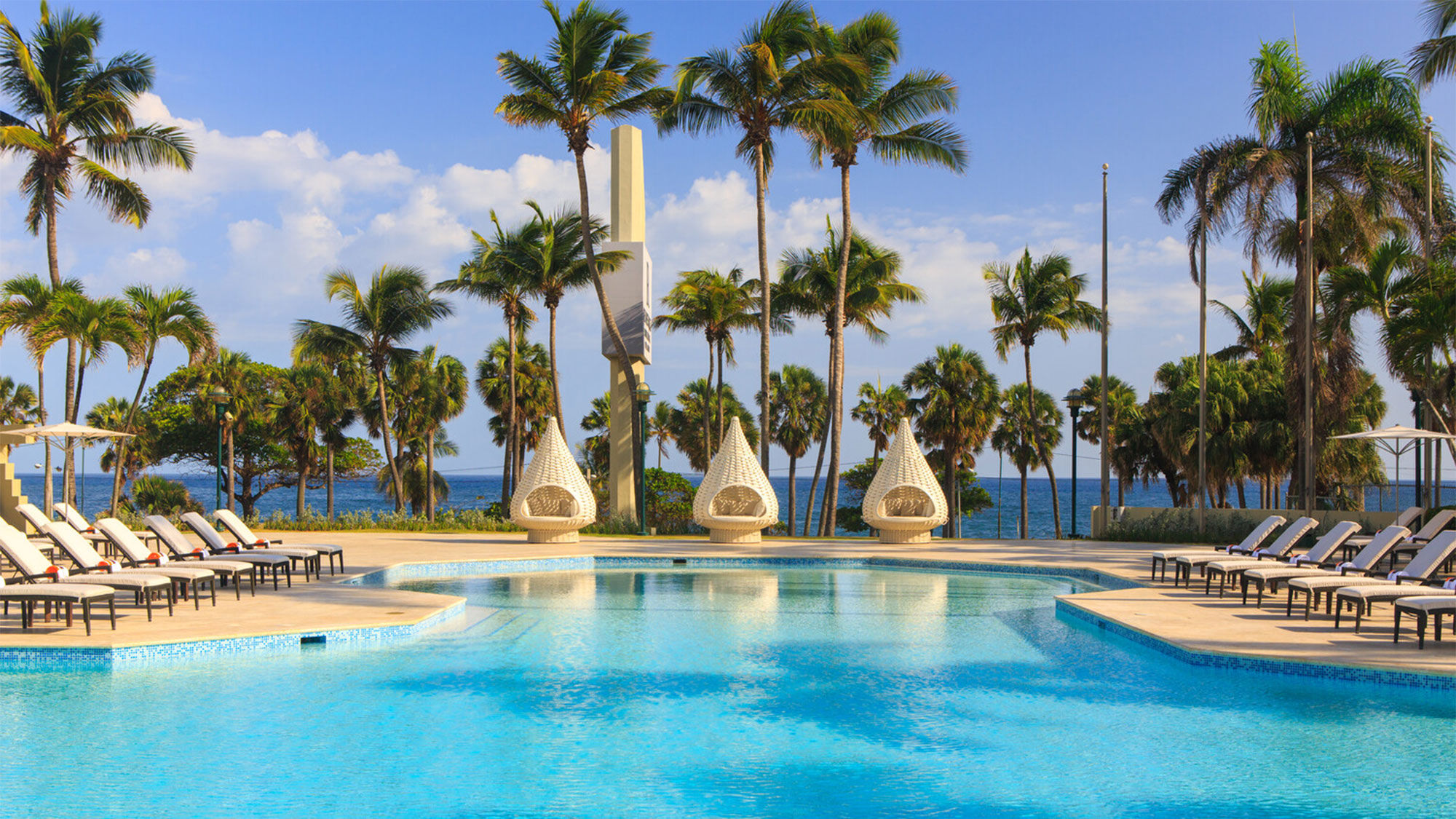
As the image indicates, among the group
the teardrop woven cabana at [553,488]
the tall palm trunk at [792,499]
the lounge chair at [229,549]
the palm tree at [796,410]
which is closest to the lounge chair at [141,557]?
the lounge chair at [229,549]

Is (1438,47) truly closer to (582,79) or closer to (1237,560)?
(1237,560)

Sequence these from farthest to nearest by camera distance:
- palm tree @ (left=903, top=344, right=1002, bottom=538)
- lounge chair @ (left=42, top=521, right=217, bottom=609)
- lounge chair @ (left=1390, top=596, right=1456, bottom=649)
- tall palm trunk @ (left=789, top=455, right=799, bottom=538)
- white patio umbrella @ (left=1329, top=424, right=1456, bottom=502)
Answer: palm tree @ (left=903, top=344, right=1002, bottom=538) < tall palm trunk @ (left=789, top=455, right=799, bottom=538) < white patio umbrella @ (left=1329, top=424, right=1456, bottom=502) < lounge chair @ (left=42, top=521, right=217, bottom=609) < lounge chair @ (left=1390, top=596, right=1456, bottom=649)

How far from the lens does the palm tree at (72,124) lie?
70.0 feet

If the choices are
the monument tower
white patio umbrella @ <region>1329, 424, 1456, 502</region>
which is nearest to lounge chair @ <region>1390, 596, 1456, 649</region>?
white patio umbrella @ <region>1329, 424, 1456, 502</region>

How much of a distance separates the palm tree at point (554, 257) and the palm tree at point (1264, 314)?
2014cm

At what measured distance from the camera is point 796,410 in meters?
46.5

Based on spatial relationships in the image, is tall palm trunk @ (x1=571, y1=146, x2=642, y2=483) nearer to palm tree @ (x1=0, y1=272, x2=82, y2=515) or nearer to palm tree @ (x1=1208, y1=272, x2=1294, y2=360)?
palm tree @ (x1=0, y1=272, x2=82, y2=515)

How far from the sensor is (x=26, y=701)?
7477 mm

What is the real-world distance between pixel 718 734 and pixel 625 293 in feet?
63.4

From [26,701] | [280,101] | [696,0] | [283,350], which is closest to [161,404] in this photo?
[283,350]

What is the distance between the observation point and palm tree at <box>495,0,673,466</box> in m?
22.7

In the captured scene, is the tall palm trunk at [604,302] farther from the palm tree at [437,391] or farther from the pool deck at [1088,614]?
the palm tree at [437,391]

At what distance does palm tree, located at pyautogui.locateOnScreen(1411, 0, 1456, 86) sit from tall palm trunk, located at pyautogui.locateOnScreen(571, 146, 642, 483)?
1645 centimetres

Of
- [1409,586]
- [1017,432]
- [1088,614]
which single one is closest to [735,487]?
[1088,614]
